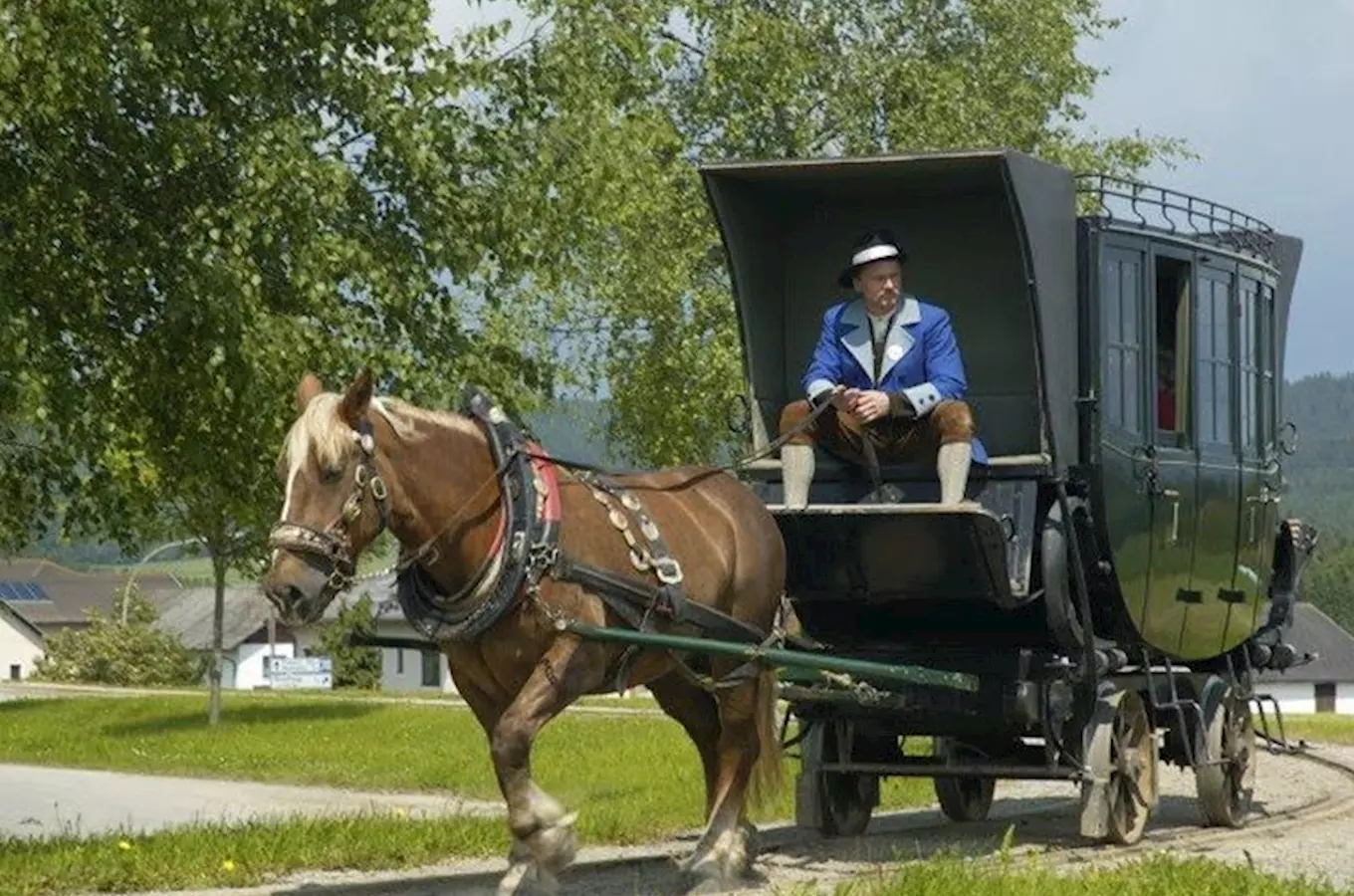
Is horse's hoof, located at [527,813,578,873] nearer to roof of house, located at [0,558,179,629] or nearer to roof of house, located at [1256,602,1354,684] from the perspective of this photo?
roof of house, located at [1256,602,1354,684]

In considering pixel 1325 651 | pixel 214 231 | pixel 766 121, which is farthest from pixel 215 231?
pixel 1325 651

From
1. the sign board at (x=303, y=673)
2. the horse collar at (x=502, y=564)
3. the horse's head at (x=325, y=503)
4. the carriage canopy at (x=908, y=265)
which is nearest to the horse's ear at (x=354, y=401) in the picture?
the horse's head at (x=325, y=503)

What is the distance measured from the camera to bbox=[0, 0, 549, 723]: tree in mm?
15109

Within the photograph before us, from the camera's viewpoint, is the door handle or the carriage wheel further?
the carriage wheel

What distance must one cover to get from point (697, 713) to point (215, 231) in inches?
192

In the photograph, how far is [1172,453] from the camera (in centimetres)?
1392

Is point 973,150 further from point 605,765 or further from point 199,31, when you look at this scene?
point 605,765

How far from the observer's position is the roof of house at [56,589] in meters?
160

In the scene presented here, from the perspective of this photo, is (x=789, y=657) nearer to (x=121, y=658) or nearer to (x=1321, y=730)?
(x=1321, y=730)

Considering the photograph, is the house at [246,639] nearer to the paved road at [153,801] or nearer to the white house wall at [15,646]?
the white house wall at [15,646]

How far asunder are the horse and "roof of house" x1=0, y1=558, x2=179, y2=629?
14547 centimetres

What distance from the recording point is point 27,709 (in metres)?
49.3

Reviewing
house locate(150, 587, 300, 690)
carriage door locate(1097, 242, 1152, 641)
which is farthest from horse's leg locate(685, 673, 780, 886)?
house locate(150, 587, 300, 690)

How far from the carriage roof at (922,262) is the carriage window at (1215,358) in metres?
0.39
